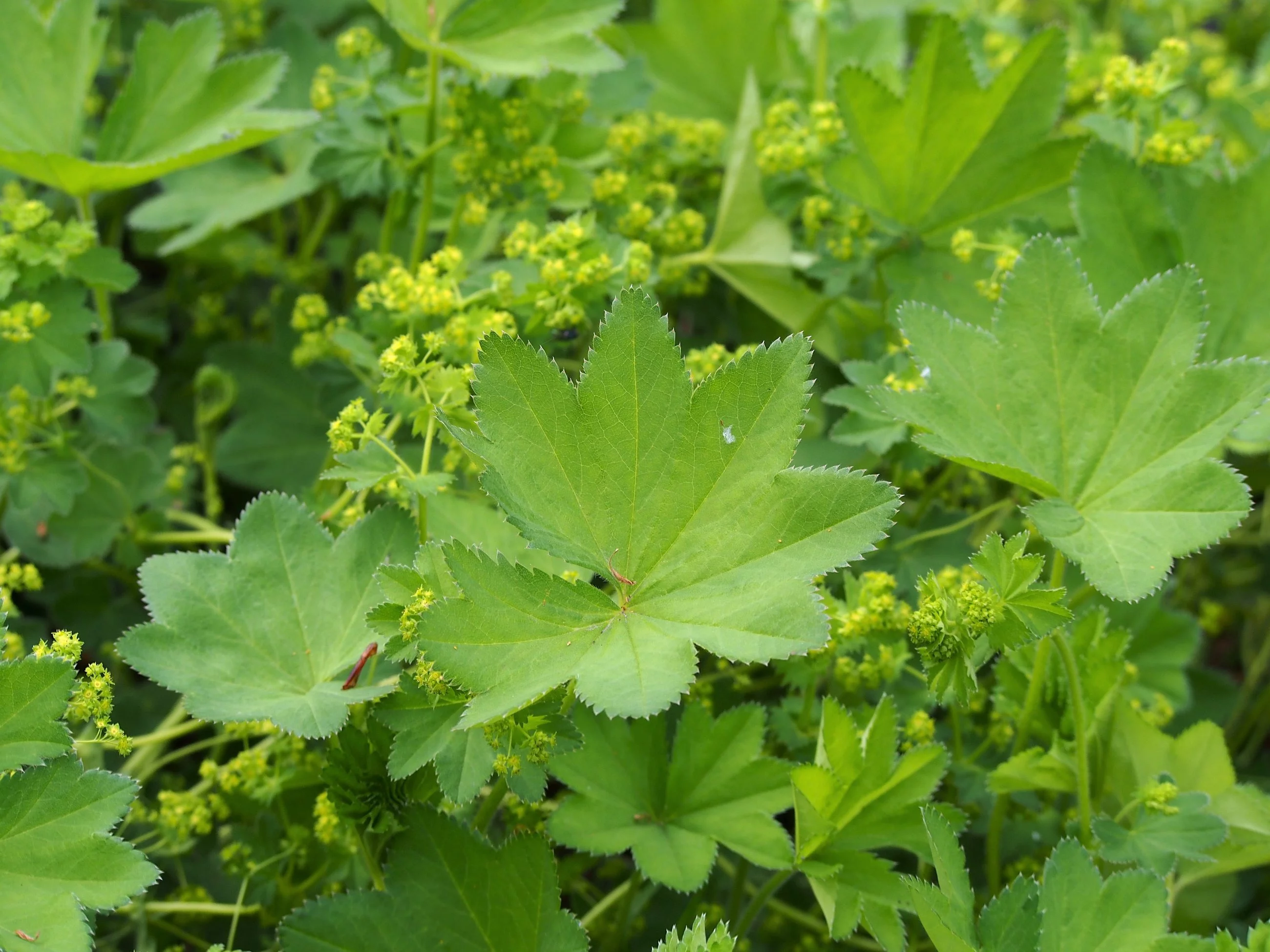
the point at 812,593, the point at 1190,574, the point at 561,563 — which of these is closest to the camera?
the point at 812,593

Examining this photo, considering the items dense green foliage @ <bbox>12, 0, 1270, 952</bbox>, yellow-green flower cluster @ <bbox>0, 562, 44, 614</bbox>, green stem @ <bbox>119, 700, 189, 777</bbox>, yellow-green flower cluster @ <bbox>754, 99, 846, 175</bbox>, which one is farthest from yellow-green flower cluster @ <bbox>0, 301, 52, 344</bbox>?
yellow-green flower cluster @ <bbox>754, 99, 846, 175</bbox>

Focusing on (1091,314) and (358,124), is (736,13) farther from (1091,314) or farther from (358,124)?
(1091,314)

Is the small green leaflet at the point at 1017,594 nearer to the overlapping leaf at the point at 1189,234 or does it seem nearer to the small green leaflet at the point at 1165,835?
the small green leaflet at the point at 1165,835

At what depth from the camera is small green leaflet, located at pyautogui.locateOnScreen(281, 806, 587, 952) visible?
4.16 ft

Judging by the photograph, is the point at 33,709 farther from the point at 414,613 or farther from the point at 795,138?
the point at 795,138

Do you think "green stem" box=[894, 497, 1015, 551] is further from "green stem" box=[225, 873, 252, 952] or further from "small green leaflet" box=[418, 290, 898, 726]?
"green stem" box=[225, 873, 252, 952]

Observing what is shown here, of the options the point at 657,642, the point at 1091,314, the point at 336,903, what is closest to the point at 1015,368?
the point at 1091,314

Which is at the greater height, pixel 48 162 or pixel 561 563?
pixel 48 162

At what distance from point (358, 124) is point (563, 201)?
34cm

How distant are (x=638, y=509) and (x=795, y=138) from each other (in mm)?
870

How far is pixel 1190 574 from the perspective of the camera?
2.19 m

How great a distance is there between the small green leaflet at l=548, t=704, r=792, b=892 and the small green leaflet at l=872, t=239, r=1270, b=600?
43cm

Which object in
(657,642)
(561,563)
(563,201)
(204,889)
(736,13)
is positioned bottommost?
(204,889)

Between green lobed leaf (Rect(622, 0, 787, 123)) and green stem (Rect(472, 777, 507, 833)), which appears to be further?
green lobed leaf (Rect(622, 0, 787, 123))
